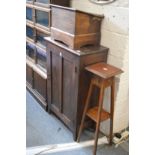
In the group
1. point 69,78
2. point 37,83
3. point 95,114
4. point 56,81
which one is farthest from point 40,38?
point 95,114

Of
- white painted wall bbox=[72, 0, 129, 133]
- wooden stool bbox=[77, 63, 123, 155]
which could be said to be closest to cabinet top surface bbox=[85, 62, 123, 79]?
wooden stool bbox=[77, 63, 123, 155]

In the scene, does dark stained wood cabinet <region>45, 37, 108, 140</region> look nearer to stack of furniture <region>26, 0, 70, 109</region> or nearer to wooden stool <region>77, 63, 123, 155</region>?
wooden stool <region>77, 63, 123, 155</region>

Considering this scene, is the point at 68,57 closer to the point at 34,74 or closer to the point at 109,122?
the point at 109,122

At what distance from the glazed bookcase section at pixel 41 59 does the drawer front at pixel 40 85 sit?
0.40 feet

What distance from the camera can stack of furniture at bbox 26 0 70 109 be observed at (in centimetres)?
268

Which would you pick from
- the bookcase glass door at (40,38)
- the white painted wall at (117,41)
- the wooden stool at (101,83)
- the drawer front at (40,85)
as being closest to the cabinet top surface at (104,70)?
the wooden stool at (101,83)

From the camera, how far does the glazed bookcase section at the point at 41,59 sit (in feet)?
9.38

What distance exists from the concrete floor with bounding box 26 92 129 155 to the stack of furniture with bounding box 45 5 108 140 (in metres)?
0.12

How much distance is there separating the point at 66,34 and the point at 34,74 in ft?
3.58

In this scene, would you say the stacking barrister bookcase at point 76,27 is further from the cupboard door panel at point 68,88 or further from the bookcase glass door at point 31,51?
the bookcase glass door at point 31,51

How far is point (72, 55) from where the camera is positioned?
2062mm

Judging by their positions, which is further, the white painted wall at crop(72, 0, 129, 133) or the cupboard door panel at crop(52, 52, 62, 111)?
the cupboard door panel at crop(52, 52, 62, 111)
